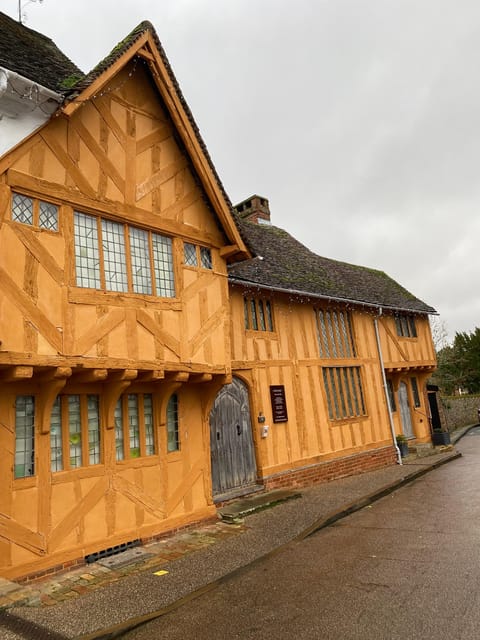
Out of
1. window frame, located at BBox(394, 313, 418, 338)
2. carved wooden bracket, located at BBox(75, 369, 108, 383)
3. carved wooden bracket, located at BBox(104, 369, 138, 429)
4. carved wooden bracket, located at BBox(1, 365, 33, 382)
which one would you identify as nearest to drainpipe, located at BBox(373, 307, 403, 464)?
window frame, located at BBox(394, 313, 418, 338)

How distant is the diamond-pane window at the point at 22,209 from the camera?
20.8ft

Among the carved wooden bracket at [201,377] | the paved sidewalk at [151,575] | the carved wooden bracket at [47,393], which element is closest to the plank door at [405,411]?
the paved sidewalk at [151,575]

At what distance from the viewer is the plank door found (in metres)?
17.7

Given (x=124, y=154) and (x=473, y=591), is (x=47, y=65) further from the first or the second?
(x=473, y=591)

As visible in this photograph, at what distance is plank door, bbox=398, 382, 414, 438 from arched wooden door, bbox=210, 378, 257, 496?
359 inches

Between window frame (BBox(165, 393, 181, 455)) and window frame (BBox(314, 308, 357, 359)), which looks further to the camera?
window frame (BBox(314, 308, 357, 359))

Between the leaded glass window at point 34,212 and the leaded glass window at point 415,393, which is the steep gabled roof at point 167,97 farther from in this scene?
the leaded glass window at point 415,393

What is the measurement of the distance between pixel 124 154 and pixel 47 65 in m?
1.89

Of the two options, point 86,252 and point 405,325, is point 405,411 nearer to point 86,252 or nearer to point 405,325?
point 405,325

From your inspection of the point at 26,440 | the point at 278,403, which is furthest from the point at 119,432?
the point at 278,403

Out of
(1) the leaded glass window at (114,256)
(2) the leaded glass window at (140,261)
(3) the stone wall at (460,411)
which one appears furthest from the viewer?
(3) the stone wall at (460,411)

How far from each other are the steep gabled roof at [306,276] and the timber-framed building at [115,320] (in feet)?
1.66

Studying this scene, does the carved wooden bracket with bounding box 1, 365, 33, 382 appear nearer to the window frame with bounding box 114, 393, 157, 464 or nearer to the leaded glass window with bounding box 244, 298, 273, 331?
the window frame with bounding box 114, 393, 157, 464

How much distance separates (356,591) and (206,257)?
624 centimetres
